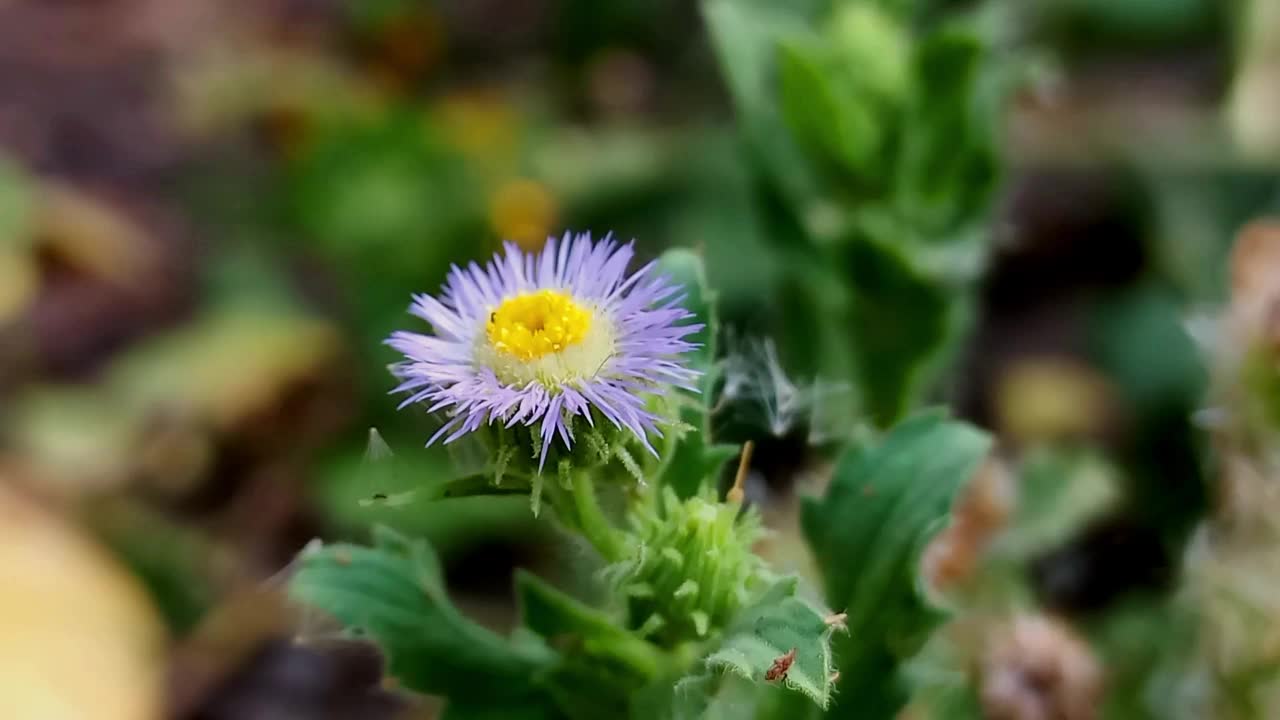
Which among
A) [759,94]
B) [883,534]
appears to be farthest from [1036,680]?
[759,94]

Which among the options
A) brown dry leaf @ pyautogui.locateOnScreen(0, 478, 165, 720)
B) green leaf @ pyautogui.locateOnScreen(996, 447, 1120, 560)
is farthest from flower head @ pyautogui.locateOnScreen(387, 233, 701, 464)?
brown dry leaf @ pyautogui.locateOnScreen(0, 478, 165, 720)

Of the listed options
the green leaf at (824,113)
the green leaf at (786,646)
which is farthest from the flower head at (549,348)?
the green leaf at (824,113)

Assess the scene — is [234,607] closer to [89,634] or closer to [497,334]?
→ [89,634]

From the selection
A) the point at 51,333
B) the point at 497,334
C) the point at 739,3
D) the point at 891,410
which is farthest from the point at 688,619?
the point at 51,333

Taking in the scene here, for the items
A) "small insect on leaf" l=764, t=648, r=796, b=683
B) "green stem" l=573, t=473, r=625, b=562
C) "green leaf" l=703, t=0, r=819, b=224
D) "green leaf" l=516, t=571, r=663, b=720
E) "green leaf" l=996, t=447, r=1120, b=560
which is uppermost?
"green leaf" l=703, t=0, r=819, b=224

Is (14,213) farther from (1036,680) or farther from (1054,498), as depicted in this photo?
(1036,680)

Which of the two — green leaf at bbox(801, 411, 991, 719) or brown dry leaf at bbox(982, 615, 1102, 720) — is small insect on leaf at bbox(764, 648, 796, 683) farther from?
brown dry leaf at bbox(982, 615, 1102, 720)

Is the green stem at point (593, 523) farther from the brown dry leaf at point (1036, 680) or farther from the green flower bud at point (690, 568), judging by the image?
the brown dry leaf at point (1036, 680)
